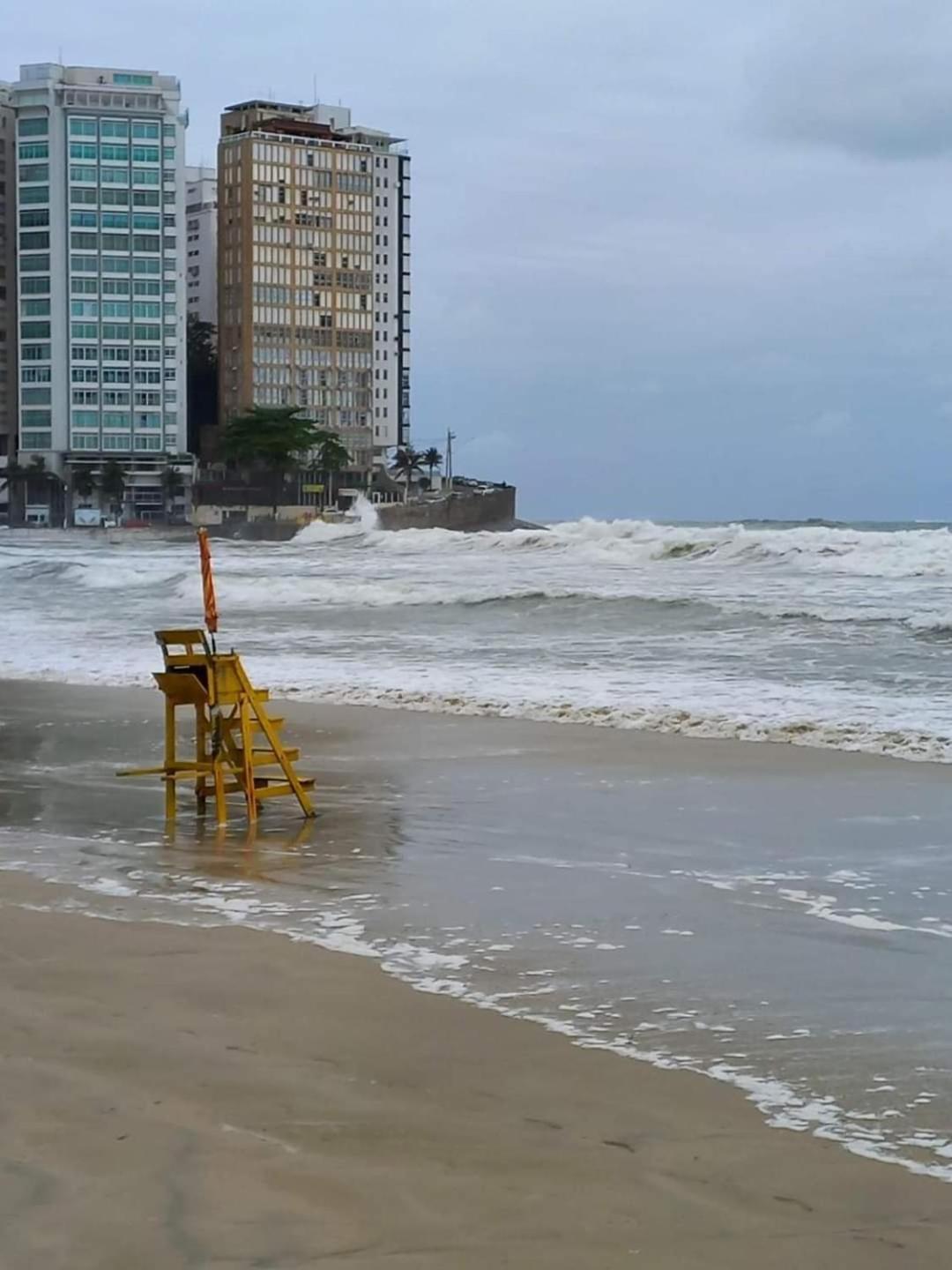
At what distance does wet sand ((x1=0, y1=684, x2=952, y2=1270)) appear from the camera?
3.62m

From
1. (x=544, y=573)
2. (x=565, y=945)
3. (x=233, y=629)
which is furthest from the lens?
(x=544, y=573)

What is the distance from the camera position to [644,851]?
867cm

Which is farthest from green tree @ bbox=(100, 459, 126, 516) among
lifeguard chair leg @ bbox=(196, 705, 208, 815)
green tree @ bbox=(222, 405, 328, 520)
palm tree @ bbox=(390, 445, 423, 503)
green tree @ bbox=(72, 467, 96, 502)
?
lifeguard chair leg @ bbox=(196, 705, 208, 815)

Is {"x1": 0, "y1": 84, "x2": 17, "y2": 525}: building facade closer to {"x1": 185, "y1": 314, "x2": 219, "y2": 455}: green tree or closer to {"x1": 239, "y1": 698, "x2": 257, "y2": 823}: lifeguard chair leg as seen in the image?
{"x1": 185, "y1": 314, "x2": 219, "y2": 455}: green tree

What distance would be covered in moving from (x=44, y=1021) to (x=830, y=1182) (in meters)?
2.63

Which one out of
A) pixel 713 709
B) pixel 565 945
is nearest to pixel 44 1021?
pixel 565 945

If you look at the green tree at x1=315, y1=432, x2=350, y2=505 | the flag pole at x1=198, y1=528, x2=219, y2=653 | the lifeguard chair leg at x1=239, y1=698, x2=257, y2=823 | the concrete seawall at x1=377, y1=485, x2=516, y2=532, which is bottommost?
the lifeguard chair leg at x1=239, y1=698, x2=257, y2=823

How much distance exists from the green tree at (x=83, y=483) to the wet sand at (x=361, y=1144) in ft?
407

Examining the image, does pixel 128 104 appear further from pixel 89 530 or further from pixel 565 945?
pixel 565 945

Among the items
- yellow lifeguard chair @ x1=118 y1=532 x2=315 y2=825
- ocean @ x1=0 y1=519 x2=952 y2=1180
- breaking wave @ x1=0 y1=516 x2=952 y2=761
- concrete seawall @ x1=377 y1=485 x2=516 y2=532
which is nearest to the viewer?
ocean @ x1=0 y1=519 x2=952 y2=1180

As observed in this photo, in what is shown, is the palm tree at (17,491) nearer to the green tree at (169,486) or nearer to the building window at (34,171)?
the green tree at (169,486)

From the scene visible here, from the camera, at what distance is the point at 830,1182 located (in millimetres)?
3982

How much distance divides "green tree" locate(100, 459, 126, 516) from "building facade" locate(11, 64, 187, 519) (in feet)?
3.34

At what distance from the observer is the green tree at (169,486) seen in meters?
128
